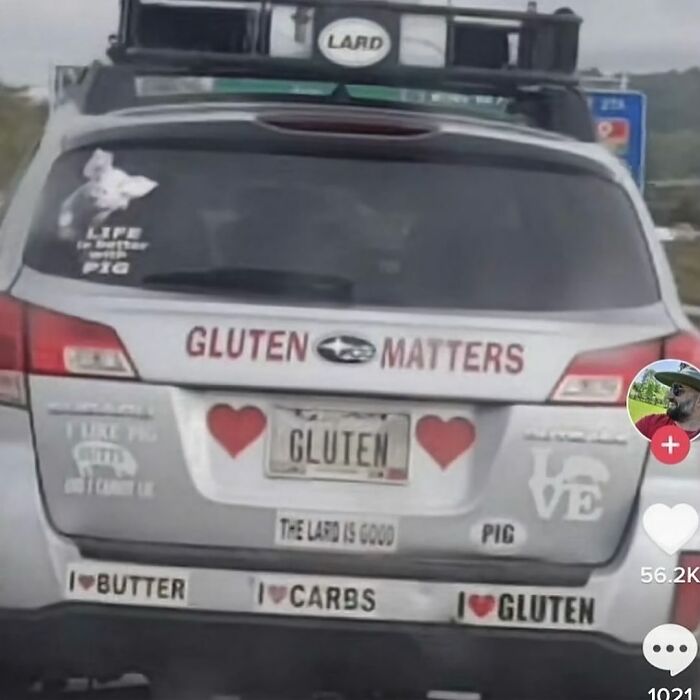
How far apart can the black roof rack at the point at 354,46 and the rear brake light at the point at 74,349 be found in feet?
2.36

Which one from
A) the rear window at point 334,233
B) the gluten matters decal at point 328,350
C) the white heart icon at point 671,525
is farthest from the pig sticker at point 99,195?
the white heart icon at point 671,525

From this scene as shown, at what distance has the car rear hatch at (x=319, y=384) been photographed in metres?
3.69

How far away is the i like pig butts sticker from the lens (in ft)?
12.3

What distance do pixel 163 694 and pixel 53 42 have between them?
1.39m

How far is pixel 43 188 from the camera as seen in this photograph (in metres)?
3.93

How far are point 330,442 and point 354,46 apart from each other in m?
1.07

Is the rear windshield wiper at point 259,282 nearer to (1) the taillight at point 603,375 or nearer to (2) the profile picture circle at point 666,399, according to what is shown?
(1) the taillight at point 603,375

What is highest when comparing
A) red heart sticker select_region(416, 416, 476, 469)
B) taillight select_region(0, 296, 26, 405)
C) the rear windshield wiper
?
the rear windshield wiper

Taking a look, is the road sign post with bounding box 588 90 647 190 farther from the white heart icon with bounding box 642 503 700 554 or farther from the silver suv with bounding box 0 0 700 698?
the white heart icon with bounding box 642 503 700 554

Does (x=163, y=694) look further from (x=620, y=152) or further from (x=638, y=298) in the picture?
(x=620, y=152)

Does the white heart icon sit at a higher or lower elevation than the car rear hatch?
lower

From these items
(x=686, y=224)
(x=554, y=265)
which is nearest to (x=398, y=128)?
(x=554, y=265)

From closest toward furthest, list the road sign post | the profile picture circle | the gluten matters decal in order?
the gluten matters decal
the profile picture circle
the road sign post

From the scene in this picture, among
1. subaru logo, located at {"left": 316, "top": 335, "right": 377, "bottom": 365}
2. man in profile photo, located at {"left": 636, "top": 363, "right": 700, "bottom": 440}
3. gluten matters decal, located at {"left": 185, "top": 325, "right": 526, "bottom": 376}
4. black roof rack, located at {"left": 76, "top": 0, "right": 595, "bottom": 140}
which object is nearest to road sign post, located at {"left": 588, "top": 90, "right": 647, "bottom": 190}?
black roof rack, located at {"left": 76, "top": 0, "right": 595, "bottom": 140}
